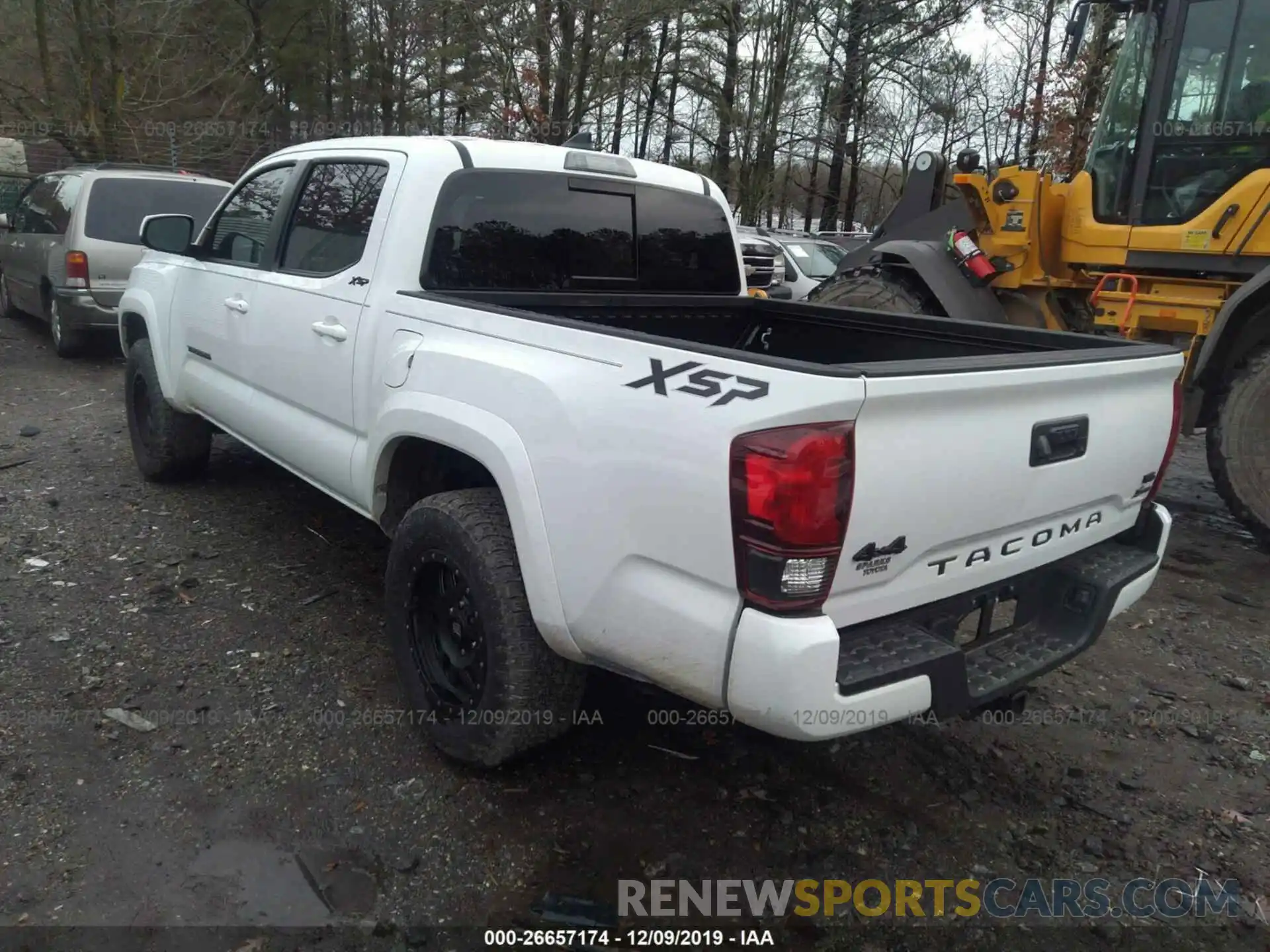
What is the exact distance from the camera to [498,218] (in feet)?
11.5

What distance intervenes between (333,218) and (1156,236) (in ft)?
15.5

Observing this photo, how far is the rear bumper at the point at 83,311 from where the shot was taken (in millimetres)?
8734

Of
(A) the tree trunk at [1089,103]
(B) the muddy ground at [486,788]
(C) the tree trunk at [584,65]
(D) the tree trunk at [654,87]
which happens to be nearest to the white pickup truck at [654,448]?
(B) the muddy ground at [486,788]

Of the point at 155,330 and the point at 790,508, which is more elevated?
the point at 790,508

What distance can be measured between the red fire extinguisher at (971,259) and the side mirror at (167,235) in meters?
4.68

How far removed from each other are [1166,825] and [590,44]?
16.4 m

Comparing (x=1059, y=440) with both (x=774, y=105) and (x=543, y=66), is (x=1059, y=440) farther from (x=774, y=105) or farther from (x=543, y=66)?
(x=774, y=105)

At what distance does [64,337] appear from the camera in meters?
9.05

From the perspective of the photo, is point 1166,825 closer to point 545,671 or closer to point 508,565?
point 545,671

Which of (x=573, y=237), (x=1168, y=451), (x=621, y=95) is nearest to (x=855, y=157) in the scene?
(x=621, y=95)

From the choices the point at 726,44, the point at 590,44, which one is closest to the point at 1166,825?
the point at 590,44

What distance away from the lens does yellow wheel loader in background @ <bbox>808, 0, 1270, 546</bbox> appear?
512 cm

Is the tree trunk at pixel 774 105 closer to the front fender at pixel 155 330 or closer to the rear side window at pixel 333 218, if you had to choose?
the front fender at pixel 155 330

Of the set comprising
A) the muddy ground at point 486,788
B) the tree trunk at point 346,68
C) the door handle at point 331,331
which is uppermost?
the tree trunk at point 346,68
